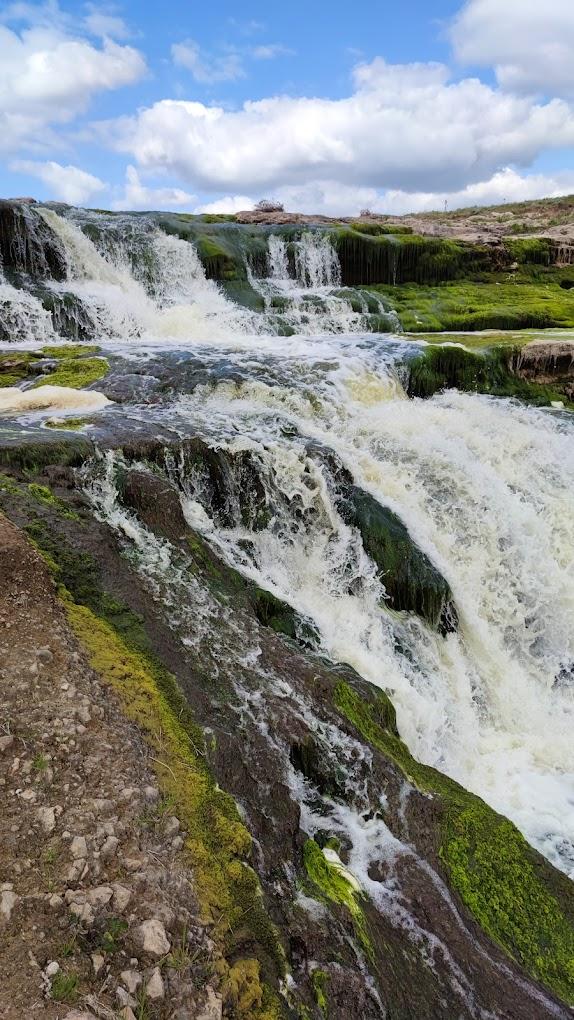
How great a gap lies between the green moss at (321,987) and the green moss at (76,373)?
32.3 ft

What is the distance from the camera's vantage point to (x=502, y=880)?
4133mm

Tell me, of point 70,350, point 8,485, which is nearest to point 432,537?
point 8,485

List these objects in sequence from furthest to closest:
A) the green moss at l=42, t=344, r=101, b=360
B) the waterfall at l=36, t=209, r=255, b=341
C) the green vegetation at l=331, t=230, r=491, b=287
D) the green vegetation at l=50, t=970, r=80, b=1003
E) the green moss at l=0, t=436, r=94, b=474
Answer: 1. the green vegetation at l=331, t=230, r=491, b=287
2. the waterfall at l=36, t=209, r=255, b=341
3. the green moss at l=42, t=344, r=101, b=360
4. the green moss at l=0, t=436, r=94, b=474
5. the green vegetation at l=50, t=970, r=80, b=1003

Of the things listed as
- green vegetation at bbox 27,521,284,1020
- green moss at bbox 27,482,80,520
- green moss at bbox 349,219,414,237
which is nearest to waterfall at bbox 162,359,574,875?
green moss at bbox 27,482,80,520

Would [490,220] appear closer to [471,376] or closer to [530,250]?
[530,250]

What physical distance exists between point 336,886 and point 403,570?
15.9 ft

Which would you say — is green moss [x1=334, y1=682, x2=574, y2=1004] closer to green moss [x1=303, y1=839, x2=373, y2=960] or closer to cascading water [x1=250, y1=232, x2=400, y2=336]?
green moss [x1=303, y1=839, x2=373, y2=960]

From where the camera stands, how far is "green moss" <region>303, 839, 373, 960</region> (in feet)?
10.3

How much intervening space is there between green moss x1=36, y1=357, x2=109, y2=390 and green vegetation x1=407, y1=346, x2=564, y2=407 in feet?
22.0

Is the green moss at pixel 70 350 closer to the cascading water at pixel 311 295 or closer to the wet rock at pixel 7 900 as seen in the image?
the cascading water at pixel 311 295

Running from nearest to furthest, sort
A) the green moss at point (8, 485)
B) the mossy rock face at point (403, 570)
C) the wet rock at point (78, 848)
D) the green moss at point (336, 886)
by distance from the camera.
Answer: the wet rock at point (78, 848) → the green moss at point (336, 886) → the green moss at point (8, 485) → the mossy rock face at point (403, 570)

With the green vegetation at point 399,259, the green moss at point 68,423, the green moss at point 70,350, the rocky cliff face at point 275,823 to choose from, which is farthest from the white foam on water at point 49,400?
the green vegetation at point 399,259

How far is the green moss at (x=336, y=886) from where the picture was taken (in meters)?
3.14

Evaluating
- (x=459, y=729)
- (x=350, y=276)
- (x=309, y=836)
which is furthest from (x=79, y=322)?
(x=309, y=836)
